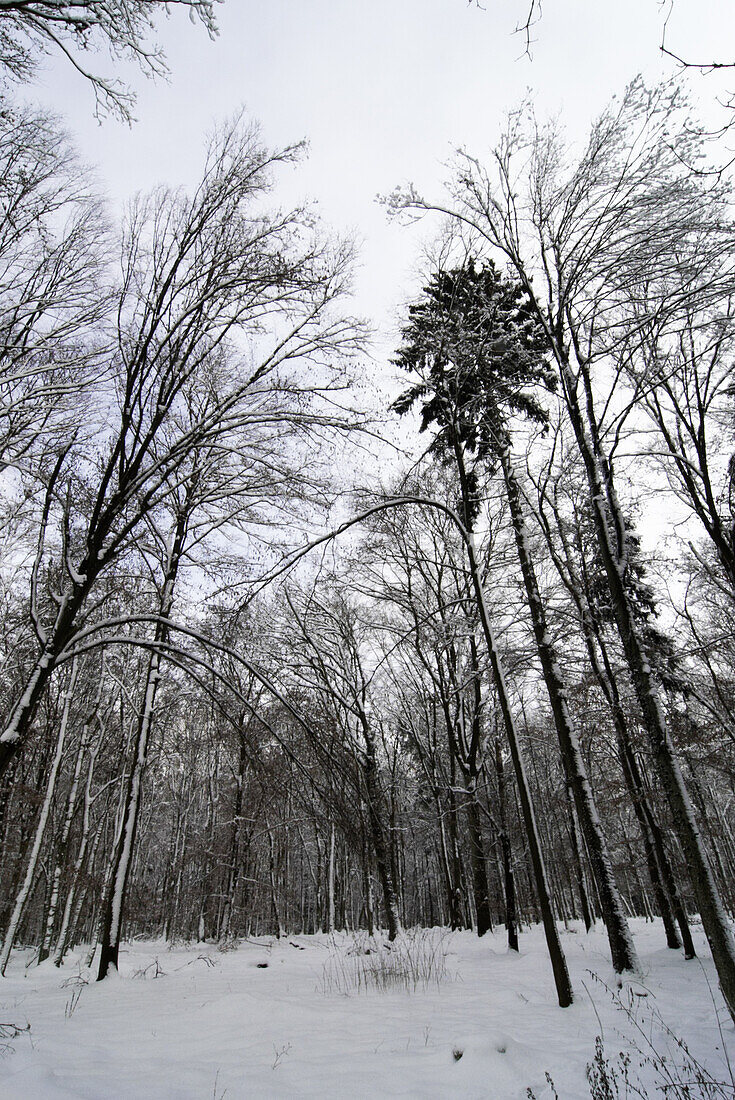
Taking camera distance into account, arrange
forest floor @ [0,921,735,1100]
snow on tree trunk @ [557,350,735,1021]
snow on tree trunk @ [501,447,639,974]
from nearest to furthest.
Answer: forest floor @ [0,921,735,1100] < snow on tree trunk @ [557,350,735,1021] < snow on tree trunk @ [501,447,639,974]

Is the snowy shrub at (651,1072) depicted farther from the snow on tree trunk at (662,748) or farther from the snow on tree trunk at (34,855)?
the snow on tree trunk at (34,855)

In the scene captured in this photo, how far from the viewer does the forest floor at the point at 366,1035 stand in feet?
11.0

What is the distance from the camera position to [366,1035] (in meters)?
4.66

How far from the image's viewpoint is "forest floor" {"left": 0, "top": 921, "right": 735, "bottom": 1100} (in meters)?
3.36

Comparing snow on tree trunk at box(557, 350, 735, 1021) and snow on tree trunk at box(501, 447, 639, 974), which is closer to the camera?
snow on tree trunk at box(557, 350, 735, 1021)

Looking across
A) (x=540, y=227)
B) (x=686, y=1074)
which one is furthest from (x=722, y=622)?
(x=686, y=1074)

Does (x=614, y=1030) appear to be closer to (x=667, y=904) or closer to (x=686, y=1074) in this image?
(x=686, y=1074)

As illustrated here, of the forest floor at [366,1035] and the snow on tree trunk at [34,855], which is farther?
the snow on tree trunk at [34,855]

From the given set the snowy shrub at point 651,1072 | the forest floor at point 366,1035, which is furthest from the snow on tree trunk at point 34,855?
the snowy shrub at point 651,1072

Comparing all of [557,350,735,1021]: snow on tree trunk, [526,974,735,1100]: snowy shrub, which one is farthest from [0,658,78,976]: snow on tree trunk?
[557,350,735,1021]: snow on tree trunk

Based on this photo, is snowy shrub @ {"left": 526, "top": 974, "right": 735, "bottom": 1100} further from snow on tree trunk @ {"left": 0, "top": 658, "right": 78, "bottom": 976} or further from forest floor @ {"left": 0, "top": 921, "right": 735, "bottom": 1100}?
snow on tree trunk @ {"left": 0, "top": 658, "right": 78, "bottom": 976}

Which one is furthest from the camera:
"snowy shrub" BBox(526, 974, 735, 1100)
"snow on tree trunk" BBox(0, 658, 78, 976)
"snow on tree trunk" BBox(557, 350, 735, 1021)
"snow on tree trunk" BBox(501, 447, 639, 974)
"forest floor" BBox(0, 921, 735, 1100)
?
"snow on tree trunk" BBox(0, 658, 78, 976)

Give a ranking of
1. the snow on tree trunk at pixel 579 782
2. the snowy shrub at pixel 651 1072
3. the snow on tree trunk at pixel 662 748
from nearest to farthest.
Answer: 1. the snowy shrub at pixel 651 1072
2. the snow on tree trunk at pixel 662 748
3. the snow on tree trunk at pixel 579 782

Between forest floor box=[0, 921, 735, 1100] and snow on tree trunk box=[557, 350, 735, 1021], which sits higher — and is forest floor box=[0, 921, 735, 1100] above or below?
below
